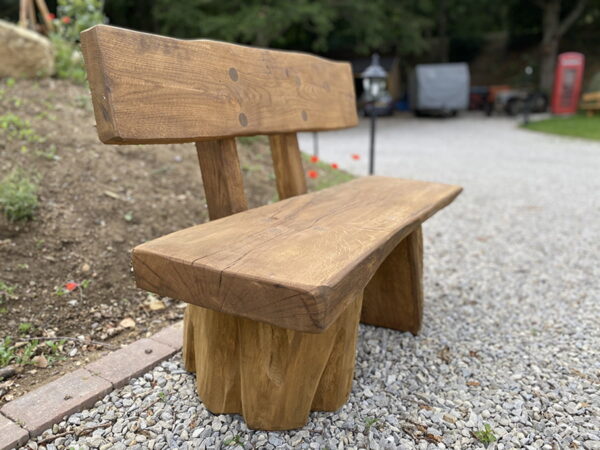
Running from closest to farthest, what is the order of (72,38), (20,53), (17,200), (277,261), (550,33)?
(277,261) → (17,200) → (20,53) → (72,38) → (550,33)

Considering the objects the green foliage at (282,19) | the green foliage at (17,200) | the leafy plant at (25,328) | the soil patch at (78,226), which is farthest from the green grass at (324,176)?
the green foliage at (282,19)

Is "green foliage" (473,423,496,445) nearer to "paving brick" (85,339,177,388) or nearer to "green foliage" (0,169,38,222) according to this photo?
"paving brick" (85,339,177,388)

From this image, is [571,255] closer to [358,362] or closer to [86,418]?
[358,362]

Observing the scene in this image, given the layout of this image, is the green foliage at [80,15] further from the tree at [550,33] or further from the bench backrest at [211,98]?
the tree at [550,33]

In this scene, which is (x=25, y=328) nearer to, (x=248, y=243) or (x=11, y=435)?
(x=11, y=435)

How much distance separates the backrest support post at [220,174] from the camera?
1.72 metres

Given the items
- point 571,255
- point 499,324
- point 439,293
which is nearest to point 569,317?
point 499,324

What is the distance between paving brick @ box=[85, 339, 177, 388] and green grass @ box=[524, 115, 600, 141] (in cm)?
1040

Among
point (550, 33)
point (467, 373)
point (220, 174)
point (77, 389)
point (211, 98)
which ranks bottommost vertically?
point (467, 373)

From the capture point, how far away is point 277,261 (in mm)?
1178

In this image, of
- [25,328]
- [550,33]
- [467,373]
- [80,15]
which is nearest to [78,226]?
[25,328]

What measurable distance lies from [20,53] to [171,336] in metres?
3.42

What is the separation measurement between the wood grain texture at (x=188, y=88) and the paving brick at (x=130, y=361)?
0.91 meters

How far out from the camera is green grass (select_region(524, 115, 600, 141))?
10539 millimetres
